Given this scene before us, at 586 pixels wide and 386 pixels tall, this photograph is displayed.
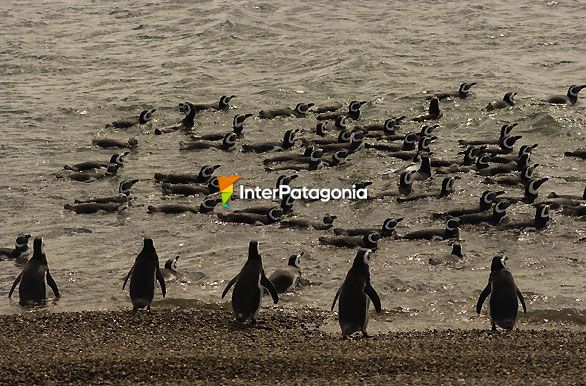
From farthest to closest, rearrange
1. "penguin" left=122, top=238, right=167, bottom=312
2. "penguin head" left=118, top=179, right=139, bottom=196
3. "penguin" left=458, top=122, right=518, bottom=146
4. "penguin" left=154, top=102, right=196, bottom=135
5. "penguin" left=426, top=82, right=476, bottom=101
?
"penguin" left=426, top=82, right=476, bottom=101 → "penguin" left=154, top=102, right=196, bottom=135 → "penguin" left=458, top=122, right=518, bottom=146 → "penguin head" left=118, top=179, right=139, bottom=196 → "penguin" left=122, top=238, right=167, bottom=312

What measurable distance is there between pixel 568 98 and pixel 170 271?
538 inches

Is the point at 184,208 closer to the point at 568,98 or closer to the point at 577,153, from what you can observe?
the point at 577,153

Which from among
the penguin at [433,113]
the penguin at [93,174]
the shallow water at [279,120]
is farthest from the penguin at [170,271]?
the penguin at [433,113]

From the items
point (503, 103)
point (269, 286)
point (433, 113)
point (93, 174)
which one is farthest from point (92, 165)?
point (503, 103)

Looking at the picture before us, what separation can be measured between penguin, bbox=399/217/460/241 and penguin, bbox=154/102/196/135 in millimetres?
8923

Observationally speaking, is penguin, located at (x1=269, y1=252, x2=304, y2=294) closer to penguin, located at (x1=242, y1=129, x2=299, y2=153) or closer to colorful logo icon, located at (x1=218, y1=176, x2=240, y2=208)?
colorful logo icon, located at (x1=218, y1=176, x2=240, y2=208)

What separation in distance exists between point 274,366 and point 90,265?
6.41 metres

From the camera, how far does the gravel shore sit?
10.4 meters

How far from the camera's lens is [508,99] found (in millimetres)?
25312

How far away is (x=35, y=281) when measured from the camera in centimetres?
1448

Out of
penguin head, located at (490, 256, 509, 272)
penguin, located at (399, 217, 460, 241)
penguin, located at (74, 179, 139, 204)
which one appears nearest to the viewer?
penguin head, located at (490, 256, 509, 272)

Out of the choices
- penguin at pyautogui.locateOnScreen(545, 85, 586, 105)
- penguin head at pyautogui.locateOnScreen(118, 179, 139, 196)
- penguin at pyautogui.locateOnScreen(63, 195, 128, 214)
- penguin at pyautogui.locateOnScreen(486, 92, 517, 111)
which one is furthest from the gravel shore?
penguin at pyautogui.locateOnScreen(545, 85, 586, 105)

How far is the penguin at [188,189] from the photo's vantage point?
19.9m

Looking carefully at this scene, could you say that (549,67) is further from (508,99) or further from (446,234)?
(446,234)
